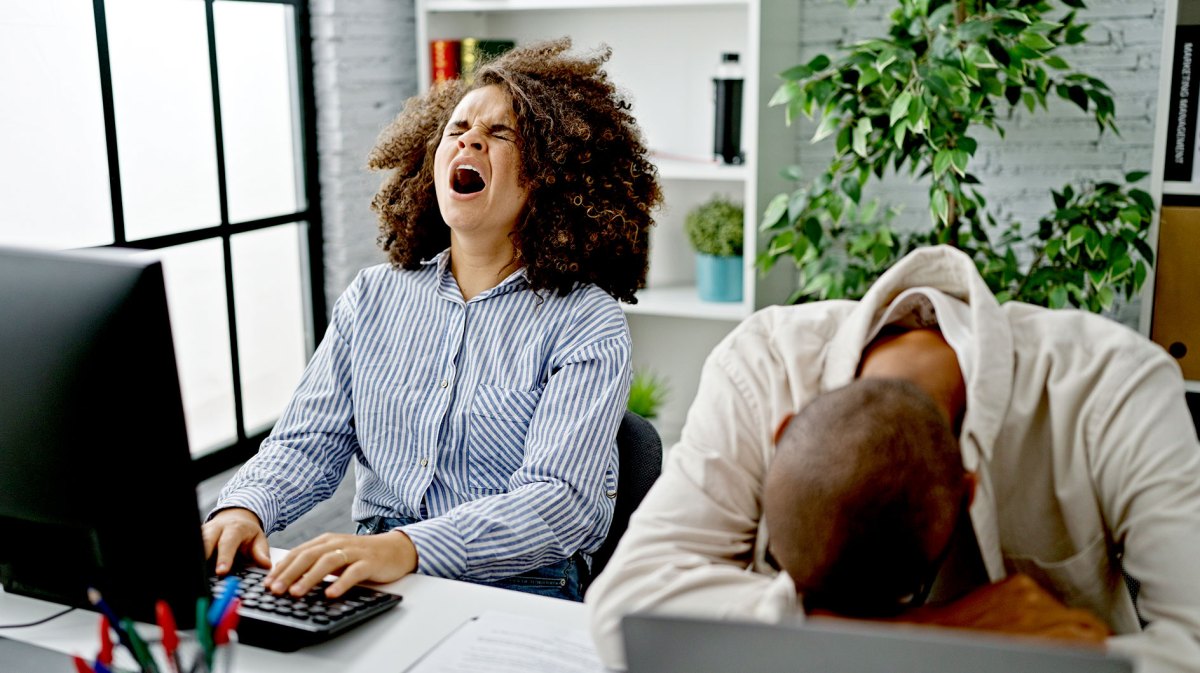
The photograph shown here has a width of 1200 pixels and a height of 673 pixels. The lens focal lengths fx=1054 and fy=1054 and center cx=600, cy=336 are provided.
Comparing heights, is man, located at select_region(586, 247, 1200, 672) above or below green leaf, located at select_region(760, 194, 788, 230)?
below

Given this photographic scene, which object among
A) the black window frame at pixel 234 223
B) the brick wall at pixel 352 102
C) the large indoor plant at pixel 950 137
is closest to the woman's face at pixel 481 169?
the large indoor plant at pixel 950 137

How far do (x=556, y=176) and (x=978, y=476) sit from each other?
0.93 meters

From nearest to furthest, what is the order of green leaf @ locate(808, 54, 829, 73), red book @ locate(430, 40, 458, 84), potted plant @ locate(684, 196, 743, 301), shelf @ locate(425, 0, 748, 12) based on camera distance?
green leaf @ locate(808, 54, 829, 73) → shelf @ locate(425, 0, 748, 12) → potted plant @ locate(684, 196, 743, 301) → red book @ locate(430, 40, 458, 84)

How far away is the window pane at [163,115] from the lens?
7.41 ft

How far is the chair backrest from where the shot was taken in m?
1.54

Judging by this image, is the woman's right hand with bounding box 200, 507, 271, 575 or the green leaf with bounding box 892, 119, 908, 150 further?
the green leaf with bounding box 892, 119, 908, 150

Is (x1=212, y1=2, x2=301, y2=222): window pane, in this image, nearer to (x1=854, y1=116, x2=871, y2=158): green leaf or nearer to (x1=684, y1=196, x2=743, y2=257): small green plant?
(x1=684, y1=196, x2=743, y2=257): small green plant

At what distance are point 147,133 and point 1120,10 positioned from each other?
7.39ft

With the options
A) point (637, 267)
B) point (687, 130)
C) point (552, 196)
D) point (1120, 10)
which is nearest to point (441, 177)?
point (552, 196)

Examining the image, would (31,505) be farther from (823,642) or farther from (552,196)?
(552,196)

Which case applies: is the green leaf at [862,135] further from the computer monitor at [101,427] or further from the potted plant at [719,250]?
the computer monitor at [101,427]

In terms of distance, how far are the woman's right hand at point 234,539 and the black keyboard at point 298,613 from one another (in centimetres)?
8

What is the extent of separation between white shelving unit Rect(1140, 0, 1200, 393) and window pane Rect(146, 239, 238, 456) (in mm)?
2095

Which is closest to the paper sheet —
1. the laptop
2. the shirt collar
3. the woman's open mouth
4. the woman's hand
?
the woman's hand
